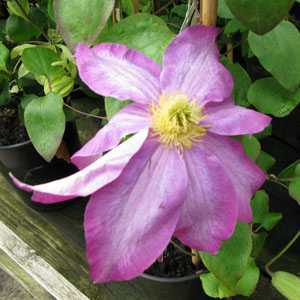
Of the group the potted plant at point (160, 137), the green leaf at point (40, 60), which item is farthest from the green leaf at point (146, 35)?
the green leaf at point (40, 60)

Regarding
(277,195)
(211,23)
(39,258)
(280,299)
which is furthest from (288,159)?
(211,23)

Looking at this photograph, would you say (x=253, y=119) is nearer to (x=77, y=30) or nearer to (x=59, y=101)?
(x=77, y=30)

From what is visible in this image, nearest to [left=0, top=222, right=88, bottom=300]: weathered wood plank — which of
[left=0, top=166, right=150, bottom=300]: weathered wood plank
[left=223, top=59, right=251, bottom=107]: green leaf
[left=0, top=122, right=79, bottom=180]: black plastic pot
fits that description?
[left=0, top=166, right=150, bottom=300]: weathered wood plank

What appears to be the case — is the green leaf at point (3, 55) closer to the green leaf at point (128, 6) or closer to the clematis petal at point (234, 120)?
the green leaf at point (128, 6)

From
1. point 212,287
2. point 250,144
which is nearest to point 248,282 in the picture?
point 212,287

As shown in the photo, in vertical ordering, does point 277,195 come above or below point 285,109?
below

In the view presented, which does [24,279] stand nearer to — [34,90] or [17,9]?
[34,90]

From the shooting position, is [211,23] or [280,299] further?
[280,299]
